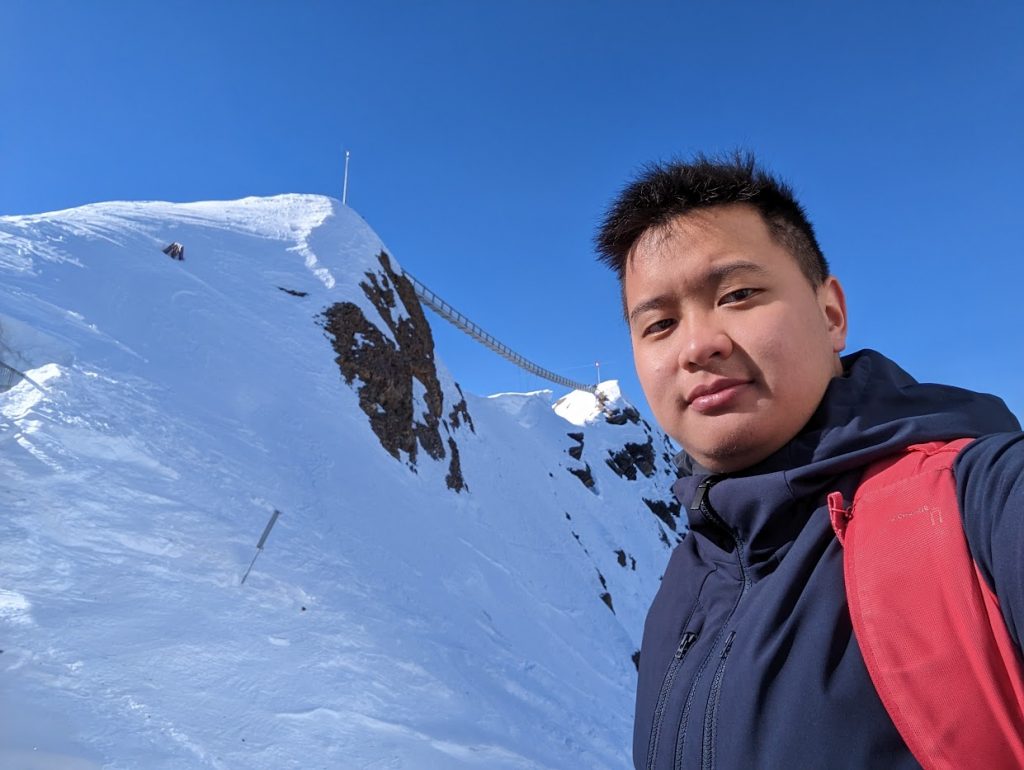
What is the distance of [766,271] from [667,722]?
3.84 ft

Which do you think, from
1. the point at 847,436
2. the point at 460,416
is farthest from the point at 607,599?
the point at 847,436

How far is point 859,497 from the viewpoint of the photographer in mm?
1119

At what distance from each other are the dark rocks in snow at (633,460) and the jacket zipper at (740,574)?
3490 cm

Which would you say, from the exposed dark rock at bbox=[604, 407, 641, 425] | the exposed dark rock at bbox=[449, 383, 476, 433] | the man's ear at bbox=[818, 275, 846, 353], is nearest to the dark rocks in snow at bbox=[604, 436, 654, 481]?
the exposed dark rock at bbox=[604, 407, 641, 425]

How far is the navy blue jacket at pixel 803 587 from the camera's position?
0.92 metres

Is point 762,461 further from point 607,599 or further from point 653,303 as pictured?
point 607,599

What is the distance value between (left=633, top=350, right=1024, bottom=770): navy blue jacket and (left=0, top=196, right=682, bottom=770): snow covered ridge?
12.8 feet

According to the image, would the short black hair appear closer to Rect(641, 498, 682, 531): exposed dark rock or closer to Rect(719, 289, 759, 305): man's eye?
Rect(719, 289, 759, 305): man's eye

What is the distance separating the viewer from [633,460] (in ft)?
128

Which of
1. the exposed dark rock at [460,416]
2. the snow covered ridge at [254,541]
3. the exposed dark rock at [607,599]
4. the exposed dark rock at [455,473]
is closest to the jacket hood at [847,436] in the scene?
the snow covered ridge at [254,541]

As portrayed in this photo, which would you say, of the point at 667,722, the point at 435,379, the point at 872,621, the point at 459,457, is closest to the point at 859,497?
the point at 872,621

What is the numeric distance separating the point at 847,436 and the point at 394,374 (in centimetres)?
1652

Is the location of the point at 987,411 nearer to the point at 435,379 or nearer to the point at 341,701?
the point at 341,701

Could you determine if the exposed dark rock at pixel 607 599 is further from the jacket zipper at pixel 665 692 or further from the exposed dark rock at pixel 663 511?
the jacket zipper at pixel 665 692
